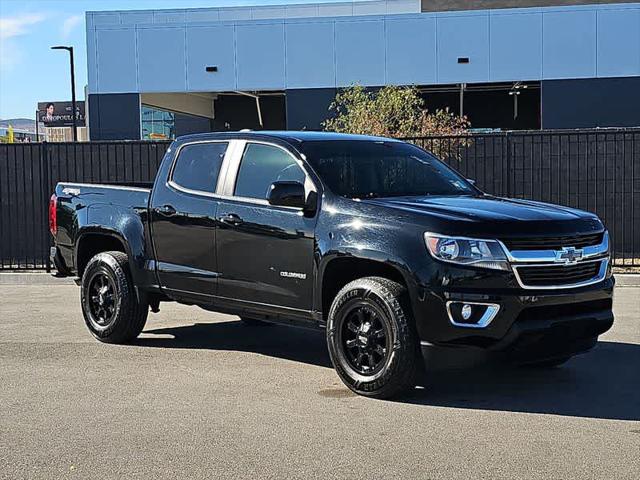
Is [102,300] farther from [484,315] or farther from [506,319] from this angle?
[506,319]

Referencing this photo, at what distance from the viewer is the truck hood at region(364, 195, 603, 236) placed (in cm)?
597

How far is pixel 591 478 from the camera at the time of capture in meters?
4.67

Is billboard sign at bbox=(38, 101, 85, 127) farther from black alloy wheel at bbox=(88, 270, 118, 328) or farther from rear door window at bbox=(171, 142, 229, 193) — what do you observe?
rear door window at bbox=(171, 142, 229, 193)

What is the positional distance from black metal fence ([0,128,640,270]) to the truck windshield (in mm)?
7914

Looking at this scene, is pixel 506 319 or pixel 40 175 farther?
pixel 40 175

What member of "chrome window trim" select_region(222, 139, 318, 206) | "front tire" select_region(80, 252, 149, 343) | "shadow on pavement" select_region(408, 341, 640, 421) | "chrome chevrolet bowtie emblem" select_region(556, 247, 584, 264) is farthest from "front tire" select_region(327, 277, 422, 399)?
"front tire" select_region(80, 252, 149, 343)

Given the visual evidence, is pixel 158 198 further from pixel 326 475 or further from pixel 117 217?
pixel 326 475

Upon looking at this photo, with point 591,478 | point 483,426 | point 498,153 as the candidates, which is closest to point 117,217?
point 483,426

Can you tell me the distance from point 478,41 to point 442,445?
2542 cm

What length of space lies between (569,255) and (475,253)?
74 centimetres

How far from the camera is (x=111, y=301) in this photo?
8547 millimetres

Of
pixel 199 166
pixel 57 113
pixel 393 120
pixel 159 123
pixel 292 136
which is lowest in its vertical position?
pixel 199 166

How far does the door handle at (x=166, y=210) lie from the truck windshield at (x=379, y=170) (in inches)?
58.1

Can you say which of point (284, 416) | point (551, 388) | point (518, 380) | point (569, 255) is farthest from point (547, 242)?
point (284, 416)
